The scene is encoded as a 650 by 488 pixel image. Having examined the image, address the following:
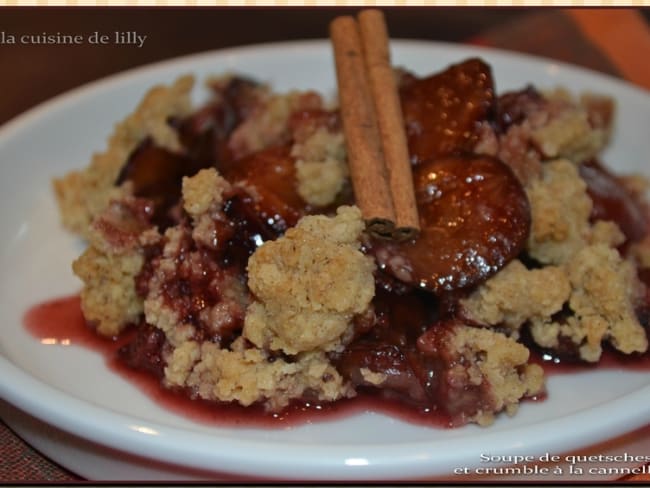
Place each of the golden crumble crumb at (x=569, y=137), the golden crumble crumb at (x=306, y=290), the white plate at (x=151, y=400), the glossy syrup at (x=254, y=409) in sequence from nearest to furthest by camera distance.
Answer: the white plate at (x=151, y=400) → the golden crumble crumb at (x=306, y=290) → the glossy syrup at (x=254, y=409) → the golden crumble crumb at (x=569, y=137)

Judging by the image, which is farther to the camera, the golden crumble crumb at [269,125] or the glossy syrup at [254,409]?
the golden crumble crumb at [269,125]

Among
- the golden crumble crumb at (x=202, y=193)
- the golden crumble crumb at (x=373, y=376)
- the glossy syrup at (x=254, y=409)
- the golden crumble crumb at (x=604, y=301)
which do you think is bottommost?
the glossy syrup at (x=254, y=409)

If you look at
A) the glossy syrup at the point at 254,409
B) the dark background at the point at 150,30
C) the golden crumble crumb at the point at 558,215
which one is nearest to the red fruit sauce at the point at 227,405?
the glossy syrup at the point at 254,409

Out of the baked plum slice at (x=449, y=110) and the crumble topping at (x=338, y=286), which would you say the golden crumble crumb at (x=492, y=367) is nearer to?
the crumble topping at (x=338, y=286)

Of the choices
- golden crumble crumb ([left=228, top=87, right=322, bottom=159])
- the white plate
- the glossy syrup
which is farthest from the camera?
golden crumble crumb ([left=228, top=87, right=322, bottom=159])

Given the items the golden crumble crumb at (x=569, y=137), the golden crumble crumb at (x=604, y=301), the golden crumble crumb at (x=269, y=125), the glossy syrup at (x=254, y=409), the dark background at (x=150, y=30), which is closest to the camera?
the glossy syrup at (x=254, y=409)

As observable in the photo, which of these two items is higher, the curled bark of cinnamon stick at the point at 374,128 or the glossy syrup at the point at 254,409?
the curled bark of cinnamon stick at the point at 374,128

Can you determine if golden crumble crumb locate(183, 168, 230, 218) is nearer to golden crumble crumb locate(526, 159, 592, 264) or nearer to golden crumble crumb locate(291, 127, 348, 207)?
golden crumble crumb locate(291, 127, 348, 207)

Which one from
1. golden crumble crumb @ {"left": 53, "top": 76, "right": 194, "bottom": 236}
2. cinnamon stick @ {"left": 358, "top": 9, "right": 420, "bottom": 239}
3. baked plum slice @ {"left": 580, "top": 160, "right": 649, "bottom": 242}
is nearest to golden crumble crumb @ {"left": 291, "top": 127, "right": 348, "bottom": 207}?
cinnamon stick @ {"left": 358, "top": 9, "right": 420, "bottom": 239}
